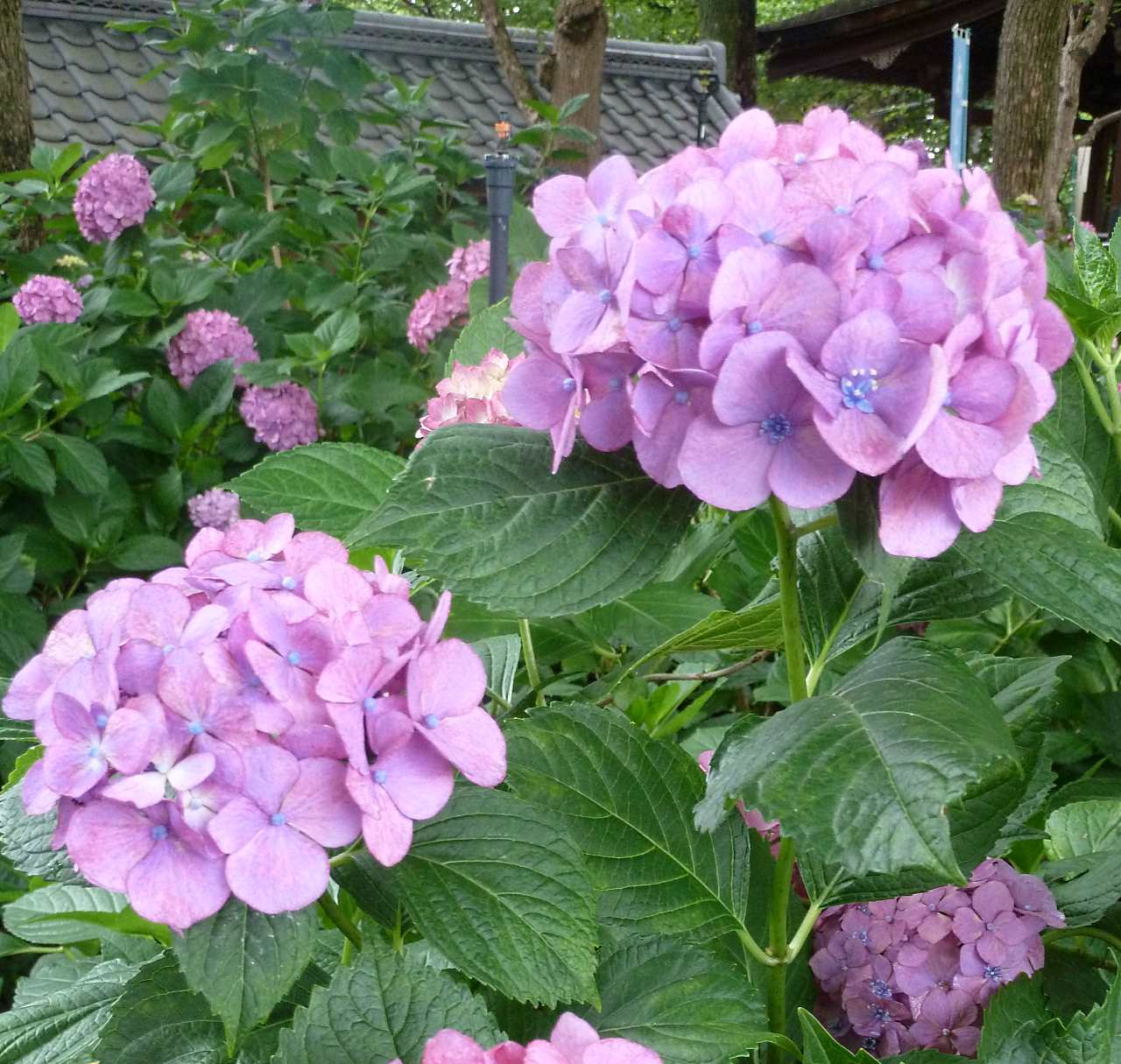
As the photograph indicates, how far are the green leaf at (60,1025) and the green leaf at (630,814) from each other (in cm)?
30

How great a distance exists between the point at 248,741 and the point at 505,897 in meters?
0.14

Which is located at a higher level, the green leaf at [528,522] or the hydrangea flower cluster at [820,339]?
the hydrangea flower cluster at [820,339]

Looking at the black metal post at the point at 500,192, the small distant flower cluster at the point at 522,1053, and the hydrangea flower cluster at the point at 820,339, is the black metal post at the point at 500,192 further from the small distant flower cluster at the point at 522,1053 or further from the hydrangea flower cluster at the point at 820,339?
the small distant flower cluster at the point at 522,1053

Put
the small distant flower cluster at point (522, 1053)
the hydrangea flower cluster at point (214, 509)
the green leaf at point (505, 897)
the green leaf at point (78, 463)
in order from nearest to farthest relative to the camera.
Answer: the small distant flower cluster at point (522, 1053), the green leaf at point (505, 897), the green leaf at point (78, 463), the hydrangea flower cluster at point (214, 509)

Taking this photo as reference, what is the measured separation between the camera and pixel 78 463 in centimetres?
193

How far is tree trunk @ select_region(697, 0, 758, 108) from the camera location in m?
9.83

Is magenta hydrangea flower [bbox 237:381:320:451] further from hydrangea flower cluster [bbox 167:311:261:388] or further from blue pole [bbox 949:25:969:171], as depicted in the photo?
blue pole [bbox 949:25:969:171]

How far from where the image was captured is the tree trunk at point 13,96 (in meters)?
2.60

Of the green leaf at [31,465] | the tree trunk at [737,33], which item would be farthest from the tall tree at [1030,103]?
the green leaf at [31,465]

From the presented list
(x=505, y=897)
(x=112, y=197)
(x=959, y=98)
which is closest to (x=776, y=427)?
(x=505, y=897)

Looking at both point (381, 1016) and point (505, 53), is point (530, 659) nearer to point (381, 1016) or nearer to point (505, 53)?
point (381, 1016)

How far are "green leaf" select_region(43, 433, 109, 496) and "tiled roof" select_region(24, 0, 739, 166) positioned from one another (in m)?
3.45

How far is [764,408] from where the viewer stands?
0.48m

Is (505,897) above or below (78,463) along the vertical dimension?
above
